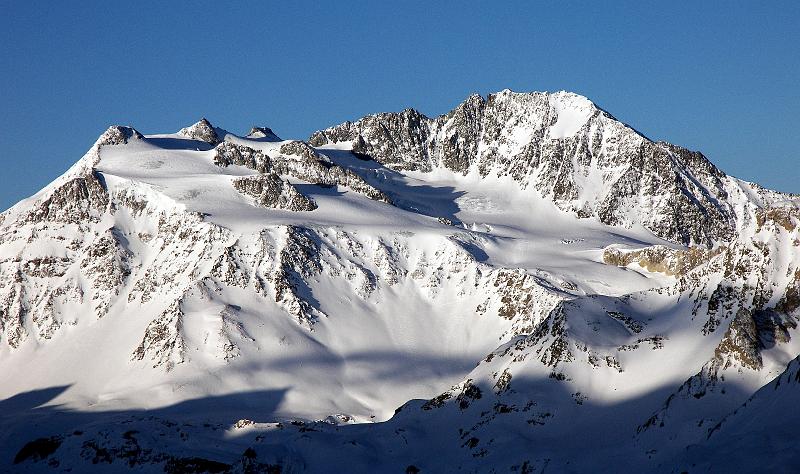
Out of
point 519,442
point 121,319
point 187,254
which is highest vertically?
point 187,254

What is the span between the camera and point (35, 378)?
18325cm

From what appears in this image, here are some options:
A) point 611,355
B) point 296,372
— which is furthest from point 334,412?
point 611,355

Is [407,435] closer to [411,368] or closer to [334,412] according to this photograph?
[334,412]

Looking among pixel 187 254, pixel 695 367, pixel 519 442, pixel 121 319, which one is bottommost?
pixel 519 442

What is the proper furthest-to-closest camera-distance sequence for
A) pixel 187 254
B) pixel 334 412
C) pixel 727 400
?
pixel 187 254 < pixel 334 412 < pixel 727 400

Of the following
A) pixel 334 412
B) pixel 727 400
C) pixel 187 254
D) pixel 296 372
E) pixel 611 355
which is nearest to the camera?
pixel 727 400

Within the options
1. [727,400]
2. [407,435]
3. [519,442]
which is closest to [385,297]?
[407,435]

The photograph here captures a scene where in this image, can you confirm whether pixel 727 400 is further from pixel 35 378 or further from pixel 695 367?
pixel 35 378

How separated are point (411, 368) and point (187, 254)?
52147mm

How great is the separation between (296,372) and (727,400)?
329 ft

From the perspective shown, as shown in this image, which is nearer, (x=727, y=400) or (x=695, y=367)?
(x=727, y=400)

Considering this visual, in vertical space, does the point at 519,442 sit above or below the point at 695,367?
below

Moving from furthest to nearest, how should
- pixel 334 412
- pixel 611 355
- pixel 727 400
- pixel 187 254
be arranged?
pixel 187 254 → pixel 334 412 → pixel 611 355 → pixel 727 400

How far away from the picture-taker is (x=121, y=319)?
192625 millimetres
